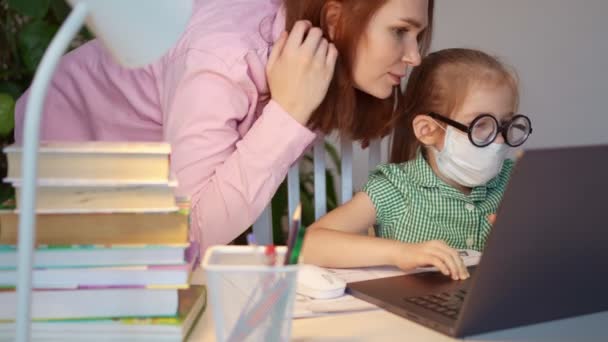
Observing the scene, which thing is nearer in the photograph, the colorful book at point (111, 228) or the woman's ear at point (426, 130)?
the colorful book at point (111, 228)

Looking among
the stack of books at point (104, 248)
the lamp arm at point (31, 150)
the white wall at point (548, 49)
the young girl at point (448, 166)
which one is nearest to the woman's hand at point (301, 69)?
the young girl at point (448, 166)

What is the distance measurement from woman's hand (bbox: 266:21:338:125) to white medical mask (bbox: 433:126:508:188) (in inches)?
11.6

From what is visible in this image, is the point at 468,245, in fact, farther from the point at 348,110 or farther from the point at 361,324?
the point at 361,324

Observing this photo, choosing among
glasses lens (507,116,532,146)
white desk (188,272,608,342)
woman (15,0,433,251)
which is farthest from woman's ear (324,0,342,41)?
white desk (188,272,608,342)

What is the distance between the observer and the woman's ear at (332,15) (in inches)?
61.3

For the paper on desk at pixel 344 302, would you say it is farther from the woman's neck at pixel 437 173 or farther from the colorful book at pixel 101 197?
the woman's neck at pixel 437 173

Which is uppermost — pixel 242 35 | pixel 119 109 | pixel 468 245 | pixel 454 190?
pixel 242 35

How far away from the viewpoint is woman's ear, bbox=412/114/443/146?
1.67 metres

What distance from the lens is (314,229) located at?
59.4 inches

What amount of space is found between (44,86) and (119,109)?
37.8 inches

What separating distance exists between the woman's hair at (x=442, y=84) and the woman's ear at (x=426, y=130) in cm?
3

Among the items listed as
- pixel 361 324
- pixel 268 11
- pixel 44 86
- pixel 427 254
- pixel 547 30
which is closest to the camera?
pixel 44 86

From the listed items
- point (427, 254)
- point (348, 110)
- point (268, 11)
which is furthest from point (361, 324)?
point (268, 11)

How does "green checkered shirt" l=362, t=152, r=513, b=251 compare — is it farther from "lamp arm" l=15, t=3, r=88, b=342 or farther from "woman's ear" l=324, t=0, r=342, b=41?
"lamp arm" l=15, t=3, r=88, b=342
